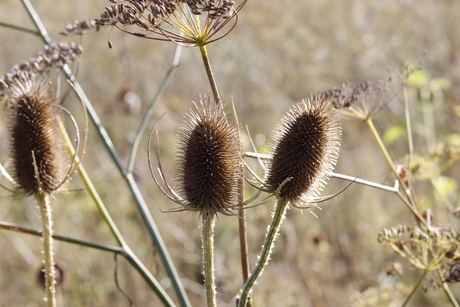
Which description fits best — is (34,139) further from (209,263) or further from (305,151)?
(305,151)

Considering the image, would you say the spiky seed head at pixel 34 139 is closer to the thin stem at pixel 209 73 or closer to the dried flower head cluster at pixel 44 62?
the dried flower head cluster at pixel 44 62

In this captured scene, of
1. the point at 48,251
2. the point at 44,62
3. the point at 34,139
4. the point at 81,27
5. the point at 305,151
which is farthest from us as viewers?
the point at 81,27

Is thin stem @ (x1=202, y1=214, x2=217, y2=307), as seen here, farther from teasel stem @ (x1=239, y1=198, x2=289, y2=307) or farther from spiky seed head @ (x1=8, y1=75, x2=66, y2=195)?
spiky seed head @ (x1=8, y1=75, x2=66, y2=195)

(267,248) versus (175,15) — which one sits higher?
(175,15)

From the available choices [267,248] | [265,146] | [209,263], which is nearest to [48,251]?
[209,263]

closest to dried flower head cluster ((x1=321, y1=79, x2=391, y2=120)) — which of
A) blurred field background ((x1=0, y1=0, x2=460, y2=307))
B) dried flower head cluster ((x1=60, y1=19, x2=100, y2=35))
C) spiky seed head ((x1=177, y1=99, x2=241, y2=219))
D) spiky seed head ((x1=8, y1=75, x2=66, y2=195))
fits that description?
blurred field background ((x1=0, y1=0, x2=460, y2=307))

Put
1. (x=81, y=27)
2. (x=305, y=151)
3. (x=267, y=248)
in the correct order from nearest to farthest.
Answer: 1. (x=267, y=248)
2. (x=305, y=151)
3. (x=81, y=27)
